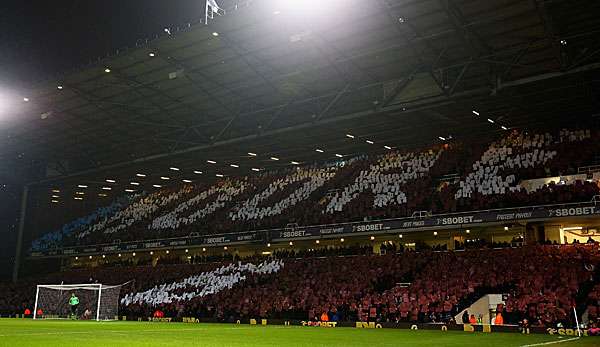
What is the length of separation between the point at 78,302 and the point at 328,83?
1855cm

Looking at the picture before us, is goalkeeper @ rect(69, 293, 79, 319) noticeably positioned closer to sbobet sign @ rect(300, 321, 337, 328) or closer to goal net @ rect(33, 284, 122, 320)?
goal net @ rect(33, 284, 122, 320)

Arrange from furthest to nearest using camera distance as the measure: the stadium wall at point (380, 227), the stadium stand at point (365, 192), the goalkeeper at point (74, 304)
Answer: the stadium stand at point (365, 192) → the goalkeeper at point (74, 304) → the stadium wall at point (380, 227)

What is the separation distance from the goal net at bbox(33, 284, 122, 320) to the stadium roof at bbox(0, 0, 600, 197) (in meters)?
10.5

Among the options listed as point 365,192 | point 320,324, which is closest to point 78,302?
point 320,324

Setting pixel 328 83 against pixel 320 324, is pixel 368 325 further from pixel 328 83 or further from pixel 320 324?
pixel 328 83

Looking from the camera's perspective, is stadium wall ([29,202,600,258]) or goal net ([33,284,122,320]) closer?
stadium wall ([29,202,600,258])

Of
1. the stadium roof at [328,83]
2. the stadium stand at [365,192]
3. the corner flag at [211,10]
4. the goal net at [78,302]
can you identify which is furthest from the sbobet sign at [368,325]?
the corner flag at [211,10]

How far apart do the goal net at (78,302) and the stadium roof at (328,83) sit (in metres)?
10.5

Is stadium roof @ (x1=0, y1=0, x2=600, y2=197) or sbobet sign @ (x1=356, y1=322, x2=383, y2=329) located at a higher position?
stadium roof @ (x1=0, y1=0, x2=600, y2=197)

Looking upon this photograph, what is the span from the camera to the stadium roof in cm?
2305

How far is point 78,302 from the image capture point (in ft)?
103

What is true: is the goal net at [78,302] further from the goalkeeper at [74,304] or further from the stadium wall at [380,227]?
the stadium wall at [380,227]

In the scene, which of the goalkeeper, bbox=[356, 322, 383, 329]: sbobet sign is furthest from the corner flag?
the goalkeeper

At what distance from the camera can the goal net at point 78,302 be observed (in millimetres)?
31406
